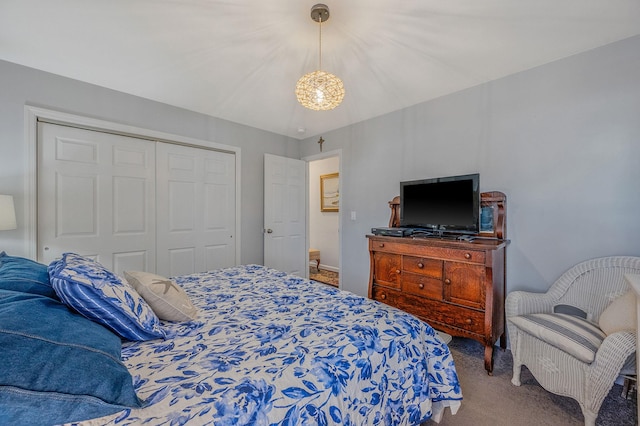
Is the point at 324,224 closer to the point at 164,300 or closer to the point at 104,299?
the point at 164,300

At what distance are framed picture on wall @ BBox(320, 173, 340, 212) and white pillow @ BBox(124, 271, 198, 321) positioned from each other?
4256 millimetres

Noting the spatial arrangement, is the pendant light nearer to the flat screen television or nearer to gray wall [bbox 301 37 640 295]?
the flat screen television

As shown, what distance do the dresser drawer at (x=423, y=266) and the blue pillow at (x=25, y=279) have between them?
2412 mm

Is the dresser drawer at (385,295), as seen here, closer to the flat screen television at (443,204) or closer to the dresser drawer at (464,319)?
the dresser drawer at (464,319)

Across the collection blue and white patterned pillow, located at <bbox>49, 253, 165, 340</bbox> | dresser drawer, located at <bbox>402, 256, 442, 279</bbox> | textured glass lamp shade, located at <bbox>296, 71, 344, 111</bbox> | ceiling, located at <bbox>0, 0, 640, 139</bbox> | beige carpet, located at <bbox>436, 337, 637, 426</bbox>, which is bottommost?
beige carpet, located at <bbox>436, 337, 637, 426</bbox>

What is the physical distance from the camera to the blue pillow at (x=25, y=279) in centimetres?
107

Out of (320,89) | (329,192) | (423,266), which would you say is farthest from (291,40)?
(329,192)

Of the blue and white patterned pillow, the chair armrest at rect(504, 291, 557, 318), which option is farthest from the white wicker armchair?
the blue and white patterned pillow

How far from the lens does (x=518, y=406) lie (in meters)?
1.77

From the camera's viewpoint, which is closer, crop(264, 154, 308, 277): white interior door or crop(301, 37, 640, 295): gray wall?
crop(301, 37, 640, 295): gray wall

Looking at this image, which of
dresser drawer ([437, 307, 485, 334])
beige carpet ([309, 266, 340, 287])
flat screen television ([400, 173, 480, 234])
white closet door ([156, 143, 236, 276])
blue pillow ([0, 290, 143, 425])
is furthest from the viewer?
beige carpet ([309, 266, 340, 287])

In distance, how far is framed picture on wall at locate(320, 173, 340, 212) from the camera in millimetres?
5574

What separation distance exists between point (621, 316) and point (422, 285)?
1222 millimetres

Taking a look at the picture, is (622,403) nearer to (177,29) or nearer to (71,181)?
(177,29)
